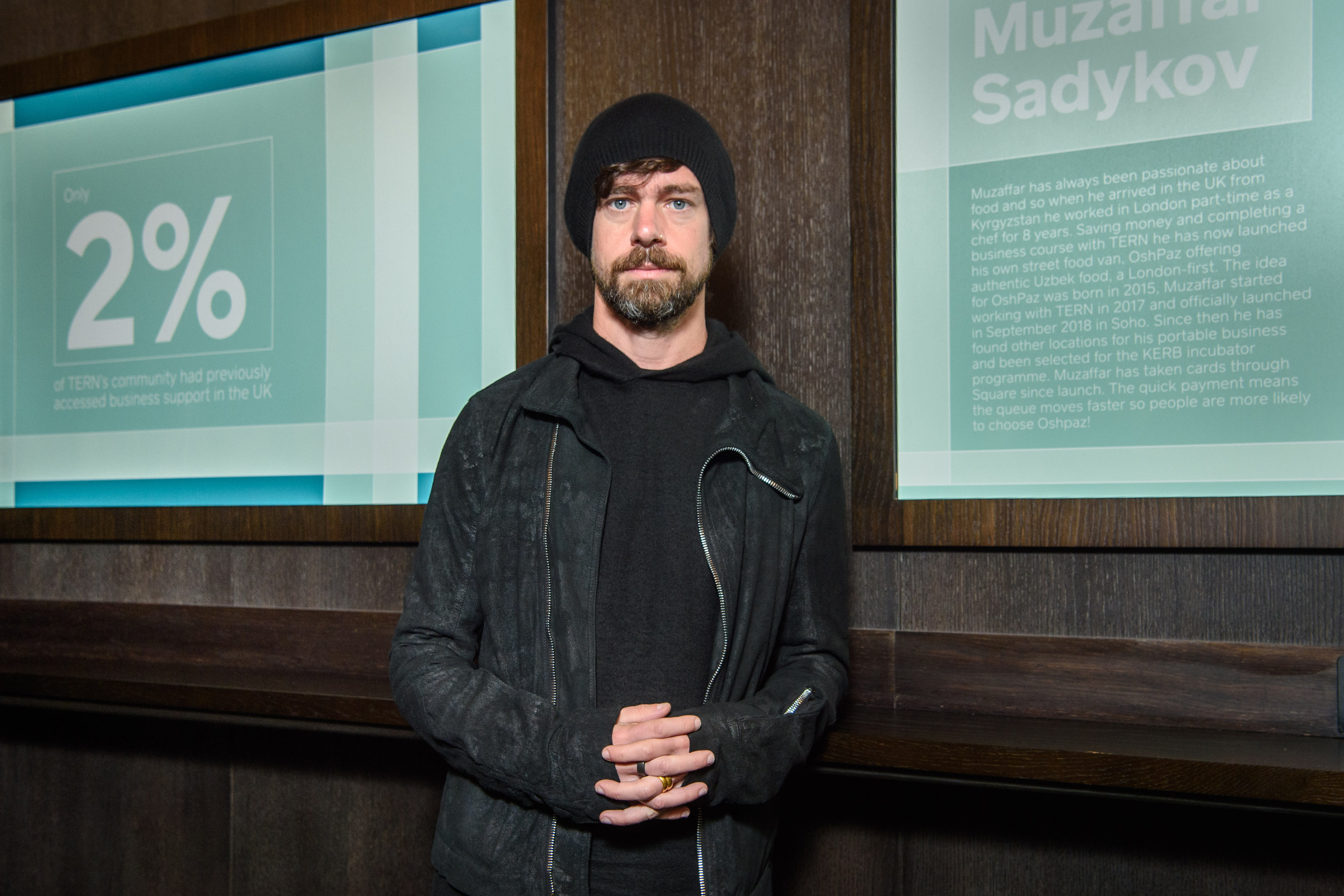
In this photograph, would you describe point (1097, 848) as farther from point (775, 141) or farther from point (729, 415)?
point (775, 141)

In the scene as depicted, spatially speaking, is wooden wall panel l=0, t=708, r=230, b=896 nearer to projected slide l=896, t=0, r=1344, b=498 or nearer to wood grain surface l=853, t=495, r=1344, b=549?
wood grain surface l=853, t=495, r=1344, b=549

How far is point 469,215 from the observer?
6.32ft

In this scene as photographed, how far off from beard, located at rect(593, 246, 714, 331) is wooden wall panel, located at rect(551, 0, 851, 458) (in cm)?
41

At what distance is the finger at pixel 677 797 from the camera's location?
1.12m

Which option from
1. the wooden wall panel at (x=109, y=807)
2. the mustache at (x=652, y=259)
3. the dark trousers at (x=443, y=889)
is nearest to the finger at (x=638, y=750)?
the dark trousers at (x=443, y=889)

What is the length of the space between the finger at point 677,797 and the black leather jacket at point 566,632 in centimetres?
1

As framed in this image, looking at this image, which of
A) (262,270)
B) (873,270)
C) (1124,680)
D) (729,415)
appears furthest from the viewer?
(262,270)

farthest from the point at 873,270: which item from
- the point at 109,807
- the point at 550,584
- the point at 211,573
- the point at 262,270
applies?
the point at 109,807

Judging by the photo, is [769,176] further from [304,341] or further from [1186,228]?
[304,341]

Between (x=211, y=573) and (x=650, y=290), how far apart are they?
51.5 inches

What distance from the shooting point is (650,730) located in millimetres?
1116

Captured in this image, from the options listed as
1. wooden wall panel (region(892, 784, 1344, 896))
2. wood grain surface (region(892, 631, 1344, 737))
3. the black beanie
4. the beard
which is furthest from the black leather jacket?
wooden wall panel (region(892, 784, 1344, 896))

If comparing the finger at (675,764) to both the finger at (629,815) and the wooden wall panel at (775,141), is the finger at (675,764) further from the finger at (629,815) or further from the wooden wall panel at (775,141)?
the wooden wall panel at (775,141)

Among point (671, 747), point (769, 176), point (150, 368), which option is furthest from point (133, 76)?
point (671, 747)
